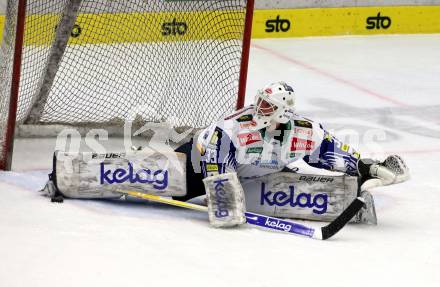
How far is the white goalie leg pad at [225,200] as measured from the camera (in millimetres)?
5426

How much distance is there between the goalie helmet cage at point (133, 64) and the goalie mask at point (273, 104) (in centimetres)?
108

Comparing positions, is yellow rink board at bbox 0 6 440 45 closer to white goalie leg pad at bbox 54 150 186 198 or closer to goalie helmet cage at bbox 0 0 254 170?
goalie helmet cage at bbox 0 0 254 170

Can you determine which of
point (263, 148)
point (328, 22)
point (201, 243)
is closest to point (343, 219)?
point (263, 148)

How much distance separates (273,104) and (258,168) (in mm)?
380

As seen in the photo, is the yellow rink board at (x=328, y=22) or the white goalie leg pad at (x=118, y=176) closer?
the white goalie leg pad at (x=118, y=176)

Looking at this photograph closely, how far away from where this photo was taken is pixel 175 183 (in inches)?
228

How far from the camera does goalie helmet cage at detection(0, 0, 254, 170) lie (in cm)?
680

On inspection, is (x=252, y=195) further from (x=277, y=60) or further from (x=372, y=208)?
(x=277, y=60)

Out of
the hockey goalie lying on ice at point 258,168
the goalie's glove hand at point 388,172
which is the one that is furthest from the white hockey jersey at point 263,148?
the goalie's glove hand at point 388,172

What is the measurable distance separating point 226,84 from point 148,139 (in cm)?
56

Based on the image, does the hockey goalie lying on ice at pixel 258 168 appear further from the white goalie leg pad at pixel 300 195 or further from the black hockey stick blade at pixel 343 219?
the black hockey stick blade at pixel 343 219

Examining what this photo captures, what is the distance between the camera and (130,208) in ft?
18.9

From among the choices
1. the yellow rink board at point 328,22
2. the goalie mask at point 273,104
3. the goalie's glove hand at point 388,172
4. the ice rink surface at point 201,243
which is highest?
the yellow rink board at point 328,22

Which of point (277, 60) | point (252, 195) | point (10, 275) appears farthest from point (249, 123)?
point (277, 60)
